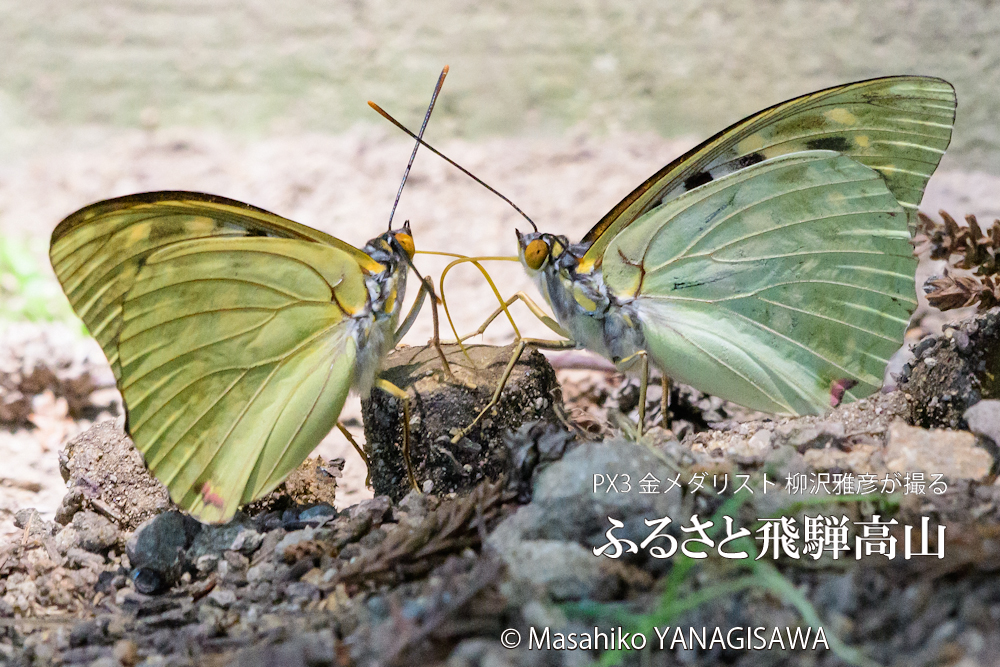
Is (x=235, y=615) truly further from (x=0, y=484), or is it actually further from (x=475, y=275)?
(x=475, y=275)

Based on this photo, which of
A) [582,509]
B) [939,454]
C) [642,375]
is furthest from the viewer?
[642,375]

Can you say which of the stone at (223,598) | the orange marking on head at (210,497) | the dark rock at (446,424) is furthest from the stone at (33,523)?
the dark rock at (446,424)

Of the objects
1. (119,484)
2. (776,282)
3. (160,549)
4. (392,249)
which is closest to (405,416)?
(392,249)

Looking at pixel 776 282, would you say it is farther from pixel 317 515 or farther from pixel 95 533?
pixel 95 533

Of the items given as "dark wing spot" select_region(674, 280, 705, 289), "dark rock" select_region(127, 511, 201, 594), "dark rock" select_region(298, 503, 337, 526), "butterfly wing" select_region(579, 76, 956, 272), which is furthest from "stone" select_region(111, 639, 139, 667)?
"dark wing spot" select_region(674, 280, 705, 289)

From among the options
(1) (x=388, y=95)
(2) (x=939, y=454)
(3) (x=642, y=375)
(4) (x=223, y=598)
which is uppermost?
(1) (x=388, y=95)

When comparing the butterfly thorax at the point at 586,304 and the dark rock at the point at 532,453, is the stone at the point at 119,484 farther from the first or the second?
the butterfly thorax at the point at 586,304

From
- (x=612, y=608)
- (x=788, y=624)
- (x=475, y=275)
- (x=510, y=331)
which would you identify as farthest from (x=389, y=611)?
(x=475, y=275)
